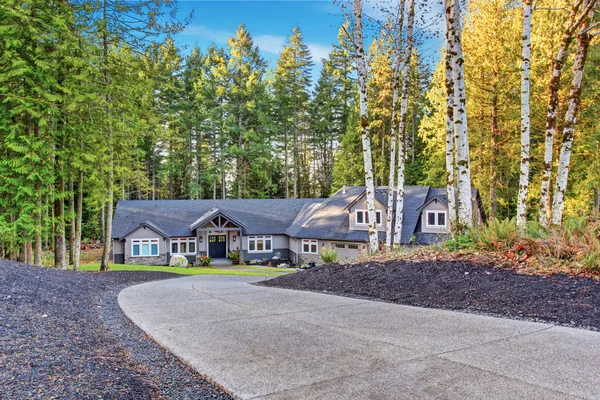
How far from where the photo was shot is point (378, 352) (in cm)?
368

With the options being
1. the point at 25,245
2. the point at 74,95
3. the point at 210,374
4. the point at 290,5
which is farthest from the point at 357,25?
the point at 25,245

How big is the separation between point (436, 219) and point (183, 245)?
17.4m

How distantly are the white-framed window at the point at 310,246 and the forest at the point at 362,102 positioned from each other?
29.2 feet

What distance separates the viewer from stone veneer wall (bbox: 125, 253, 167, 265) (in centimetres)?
2531

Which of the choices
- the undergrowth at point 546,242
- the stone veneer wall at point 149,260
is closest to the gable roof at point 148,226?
the stone veneer wall at point 149,260

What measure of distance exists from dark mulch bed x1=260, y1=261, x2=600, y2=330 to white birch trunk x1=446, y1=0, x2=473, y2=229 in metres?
1.59

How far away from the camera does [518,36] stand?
16.2 metres

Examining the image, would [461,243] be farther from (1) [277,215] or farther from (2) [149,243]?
(1) [277,215]

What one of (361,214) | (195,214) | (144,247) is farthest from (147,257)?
A: (361,214)

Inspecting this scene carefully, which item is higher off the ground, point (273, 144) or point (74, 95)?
point (273, 144)

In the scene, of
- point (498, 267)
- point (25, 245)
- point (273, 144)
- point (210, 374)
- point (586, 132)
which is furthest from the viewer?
point (273, 144)

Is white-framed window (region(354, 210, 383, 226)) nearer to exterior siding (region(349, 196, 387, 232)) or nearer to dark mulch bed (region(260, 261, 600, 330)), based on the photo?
exterior siding (region(349, 196, 387, 232))

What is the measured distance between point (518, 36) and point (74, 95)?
17108mm

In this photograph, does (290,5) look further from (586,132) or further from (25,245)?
(586,132)
